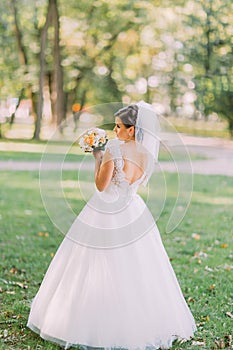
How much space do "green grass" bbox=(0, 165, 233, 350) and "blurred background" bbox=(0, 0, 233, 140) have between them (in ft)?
45.9

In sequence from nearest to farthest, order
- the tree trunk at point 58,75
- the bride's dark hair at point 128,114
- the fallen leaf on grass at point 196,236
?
the bride's dark hair at point 128,114
the fallen leaf on grass at point 196,236
the tree trunk at point 58,75

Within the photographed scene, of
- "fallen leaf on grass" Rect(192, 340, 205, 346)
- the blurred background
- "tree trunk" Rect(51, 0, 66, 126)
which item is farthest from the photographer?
the blurred background

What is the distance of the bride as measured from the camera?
13.9 feet

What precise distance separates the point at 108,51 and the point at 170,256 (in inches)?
855

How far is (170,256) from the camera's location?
7504 millimetres

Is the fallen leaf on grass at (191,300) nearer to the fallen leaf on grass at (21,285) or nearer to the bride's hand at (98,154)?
the fallen leaf on grass at (21,285)

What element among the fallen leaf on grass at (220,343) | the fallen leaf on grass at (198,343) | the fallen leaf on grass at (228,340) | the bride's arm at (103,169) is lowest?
the fallen leaf on grass at (228,340)

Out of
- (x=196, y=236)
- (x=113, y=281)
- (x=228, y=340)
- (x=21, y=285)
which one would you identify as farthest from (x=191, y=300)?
(x=196, y=236)

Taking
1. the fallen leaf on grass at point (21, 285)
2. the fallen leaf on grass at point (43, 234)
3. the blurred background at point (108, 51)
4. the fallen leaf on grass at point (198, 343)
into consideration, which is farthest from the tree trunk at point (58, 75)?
the fallen leaf on grass at point (198, 343)

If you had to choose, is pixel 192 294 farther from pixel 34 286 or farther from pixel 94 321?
pixel 94 321

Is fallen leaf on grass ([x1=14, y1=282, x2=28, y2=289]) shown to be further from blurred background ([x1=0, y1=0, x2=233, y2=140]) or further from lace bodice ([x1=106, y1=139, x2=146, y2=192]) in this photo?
blurred background ([x1=0, y1=0, x2=233, y2=140])

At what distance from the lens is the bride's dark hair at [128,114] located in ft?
14.1

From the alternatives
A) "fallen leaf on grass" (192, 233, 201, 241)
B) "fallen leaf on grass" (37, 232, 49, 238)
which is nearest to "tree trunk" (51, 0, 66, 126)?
"fallen leaf on grass" (37, 232, 49, 238)

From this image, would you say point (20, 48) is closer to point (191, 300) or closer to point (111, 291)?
point (191, 300)
